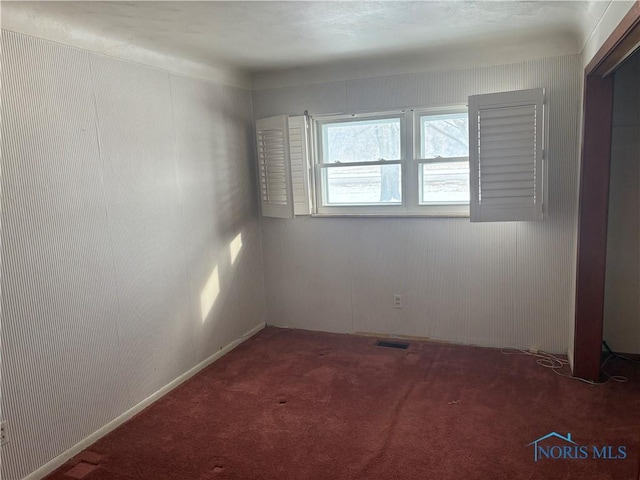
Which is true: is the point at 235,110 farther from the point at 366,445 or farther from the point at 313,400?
the point at 366,445

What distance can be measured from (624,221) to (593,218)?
584mm

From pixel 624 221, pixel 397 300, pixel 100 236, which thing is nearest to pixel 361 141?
pixel 397 300

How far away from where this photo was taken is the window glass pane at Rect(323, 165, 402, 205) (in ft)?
12.4

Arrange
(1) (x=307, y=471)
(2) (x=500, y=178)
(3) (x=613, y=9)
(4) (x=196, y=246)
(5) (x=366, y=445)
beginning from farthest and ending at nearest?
(4) (x=196, y=246) → (2) (x=500, y=178) → (5) (x=366, y=445) → (1) (x=307, y=471) → (3) (x=613, y=9)

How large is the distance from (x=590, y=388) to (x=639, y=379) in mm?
373

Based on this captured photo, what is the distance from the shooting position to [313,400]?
9.64 feet

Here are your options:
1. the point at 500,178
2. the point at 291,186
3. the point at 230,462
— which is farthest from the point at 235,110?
the point at 230,462

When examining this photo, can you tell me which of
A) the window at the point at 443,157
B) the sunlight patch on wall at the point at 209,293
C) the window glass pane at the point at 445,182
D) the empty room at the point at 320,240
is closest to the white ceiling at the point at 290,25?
the empty room at the point at 320,240

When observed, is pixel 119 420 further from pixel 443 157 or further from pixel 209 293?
pixel 443 157

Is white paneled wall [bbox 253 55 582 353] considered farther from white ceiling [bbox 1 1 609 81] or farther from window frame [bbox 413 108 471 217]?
white ceiling [bbox 1 1 609 81]

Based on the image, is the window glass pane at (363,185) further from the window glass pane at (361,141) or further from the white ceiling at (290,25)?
the white ceiling at (290,25)

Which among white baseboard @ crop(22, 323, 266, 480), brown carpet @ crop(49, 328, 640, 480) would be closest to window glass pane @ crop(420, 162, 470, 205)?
brown carpet @ crop(49, 328, 640, 480)

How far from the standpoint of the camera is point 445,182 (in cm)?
362

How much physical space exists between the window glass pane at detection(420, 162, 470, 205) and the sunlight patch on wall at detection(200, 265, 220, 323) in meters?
1.75
